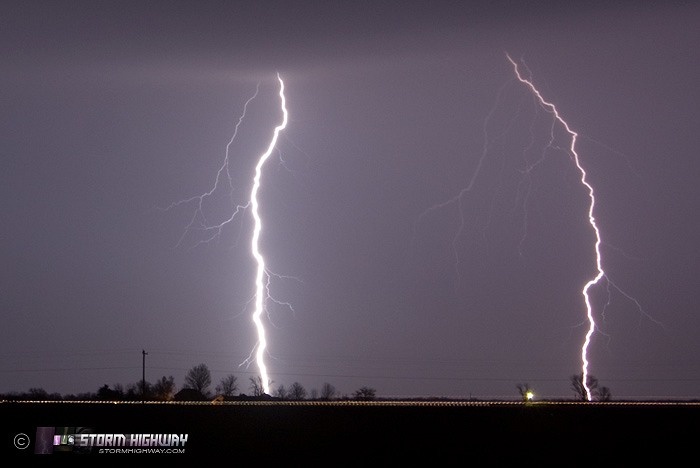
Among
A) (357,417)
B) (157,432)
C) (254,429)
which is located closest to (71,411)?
(157,432)

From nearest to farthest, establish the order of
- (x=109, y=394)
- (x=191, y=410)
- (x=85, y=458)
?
(x=85, y=458)
(x=191, y=410)
(x=109, y=394)

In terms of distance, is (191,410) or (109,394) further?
(109,394)

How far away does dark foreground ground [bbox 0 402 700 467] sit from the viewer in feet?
42.4

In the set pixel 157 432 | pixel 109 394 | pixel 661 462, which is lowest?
pixel 661 462

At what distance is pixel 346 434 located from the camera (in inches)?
529

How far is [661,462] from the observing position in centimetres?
1322

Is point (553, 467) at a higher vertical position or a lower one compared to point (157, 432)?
lower

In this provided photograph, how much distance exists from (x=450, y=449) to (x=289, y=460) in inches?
101

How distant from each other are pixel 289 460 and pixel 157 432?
2115 mm

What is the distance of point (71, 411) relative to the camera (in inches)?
528

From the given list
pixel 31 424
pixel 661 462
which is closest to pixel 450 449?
pixel 661 462

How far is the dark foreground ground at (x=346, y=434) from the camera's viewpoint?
42.4ft

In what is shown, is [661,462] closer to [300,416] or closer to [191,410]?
[300,416]

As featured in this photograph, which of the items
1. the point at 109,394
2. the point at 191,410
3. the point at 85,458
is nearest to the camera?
the point at 85,458
